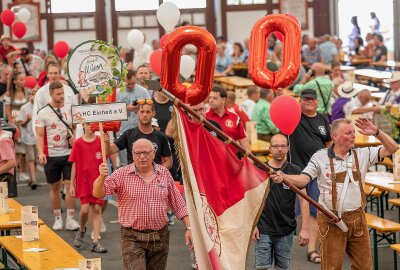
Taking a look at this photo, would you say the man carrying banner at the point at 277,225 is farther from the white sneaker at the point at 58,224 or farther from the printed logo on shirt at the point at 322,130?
the white sneaker at the point at 58,224

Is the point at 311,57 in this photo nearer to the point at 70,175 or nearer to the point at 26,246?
the point at 70,175

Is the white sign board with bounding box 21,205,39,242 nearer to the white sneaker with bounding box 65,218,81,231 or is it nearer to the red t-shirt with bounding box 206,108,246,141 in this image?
the red t-shirt with bounding box 206,108,246,141

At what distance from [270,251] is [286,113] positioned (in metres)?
2.17

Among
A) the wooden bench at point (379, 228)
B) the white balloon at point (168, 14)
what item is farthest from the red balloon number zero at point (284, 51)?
the white balloon at point (168, 14)

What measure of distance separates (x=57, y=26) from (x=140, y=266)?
23810 mm

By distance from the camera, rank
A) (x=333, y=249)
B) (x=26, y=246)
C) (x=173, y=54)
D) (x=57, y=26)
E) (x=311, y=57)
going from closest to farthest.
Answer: (x=173, y=54) → (x=333, y=249) → (x=26, y=246) → (x=311, y=57) → (x=57, y=26)

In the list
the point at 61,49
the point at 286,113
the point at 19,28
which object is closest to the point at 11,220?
the point at 286,113

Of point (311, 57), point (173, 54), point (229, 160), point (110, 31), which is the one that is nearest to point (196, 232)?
point (229, 160)

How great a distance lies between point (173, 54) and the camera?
9.68 m

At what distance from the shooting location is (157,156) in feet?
41.6

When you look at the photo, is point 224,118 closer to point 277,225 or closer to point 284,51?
point 284,51

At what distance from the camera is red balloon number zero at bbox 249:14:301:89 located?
1086 centimetres

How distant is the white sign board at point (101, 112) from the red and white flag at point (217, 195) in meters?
1.36

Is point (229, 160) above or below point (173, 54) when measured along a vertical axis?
below
